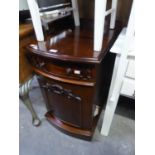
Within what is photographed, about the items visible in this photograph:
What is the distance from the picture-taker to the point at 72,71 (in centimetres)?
81

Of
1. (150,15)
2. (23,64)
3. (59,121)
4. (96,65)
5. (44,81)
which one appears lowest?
(59,121)

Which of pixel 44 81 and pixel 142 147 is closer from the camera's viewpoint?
pixel 142 147

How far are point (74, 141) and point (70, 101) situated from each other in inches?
17.3

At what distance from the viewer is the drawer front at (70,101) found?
886 millimetres

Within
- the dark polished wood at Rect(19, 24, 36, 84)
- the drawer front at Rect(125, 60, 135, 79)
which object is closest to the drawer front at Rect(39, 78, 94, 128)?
the dark polished wood at Rect(19, 24, 36, 84)

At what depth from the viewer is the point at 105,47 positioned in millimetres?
821

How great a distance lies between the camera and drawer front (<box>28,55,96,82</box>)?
0.78 metres

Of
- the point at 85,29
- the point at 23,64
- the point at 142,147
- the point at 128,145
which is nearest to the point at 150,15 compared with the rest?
the point at 142,147

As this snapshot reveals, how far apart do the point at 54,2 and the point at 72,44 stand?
34cm

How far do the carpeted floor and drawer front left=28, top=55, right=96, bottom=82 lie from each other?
2.15ft

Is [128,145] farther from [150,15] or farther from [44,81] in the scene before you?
[150,15]

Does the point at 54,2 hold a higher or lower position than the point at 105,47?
higher

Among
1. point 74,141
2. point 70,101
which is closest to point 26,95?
point 70,101

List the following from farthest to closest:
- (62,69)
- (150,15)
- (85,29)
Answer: (85,29), (62,69), (150,15)
